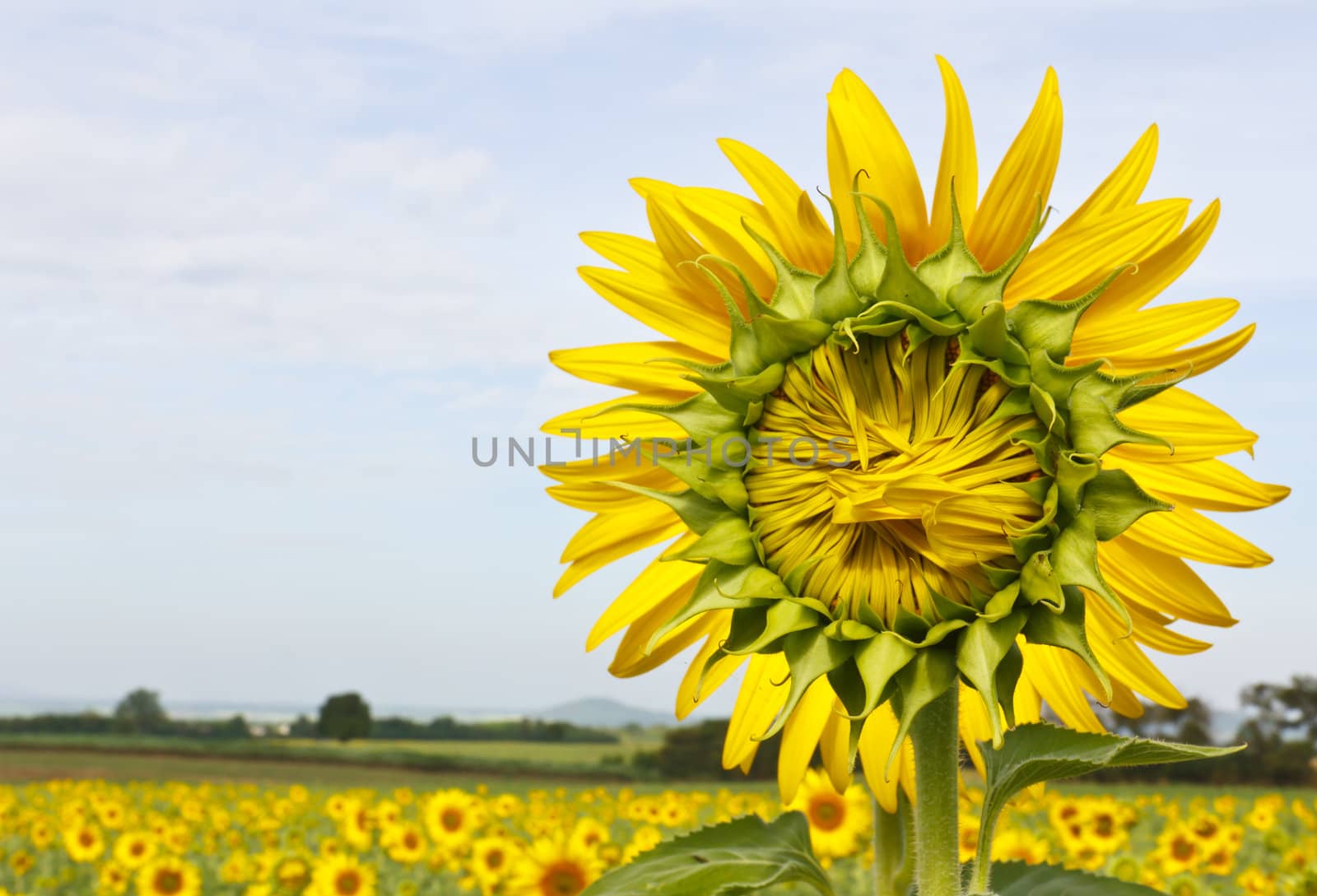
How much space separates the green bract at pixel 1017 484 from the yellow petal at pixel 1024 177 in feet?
0.79

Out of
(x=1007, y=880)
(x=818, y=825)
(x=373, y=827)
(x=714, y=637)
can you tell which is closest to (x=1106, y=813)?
(x=818, y=825)

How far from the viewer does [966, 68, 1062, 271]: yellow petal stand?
170 centimetres

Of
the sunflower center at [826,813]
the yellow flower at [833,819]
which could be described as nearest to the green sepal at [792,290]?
the yellow flower at [833,819]

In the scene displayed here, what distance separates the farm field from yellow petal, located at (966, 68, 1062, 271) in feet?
11.9

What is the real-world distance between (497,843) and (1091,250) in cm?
575

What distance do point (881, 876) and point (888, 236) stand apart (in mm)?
1138

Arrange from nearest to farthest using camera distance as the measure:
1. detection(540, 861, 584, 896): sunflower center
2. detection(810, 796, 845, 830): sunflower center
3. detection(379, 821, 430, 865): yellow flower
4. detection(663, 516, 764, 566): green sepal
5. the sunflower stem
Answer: detection(663, 516, 764, 566): green sepal < the sunflower stem < detection(540, 861, 584, 896): sunflower center < detection(810, 796, 845, 830): sunflower center < detection(379, 821, 430, 865): yellow flower

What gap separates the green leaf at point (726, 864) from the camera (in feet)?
5.77

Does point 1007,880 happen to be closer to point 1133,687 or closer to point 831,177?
point 1133,687

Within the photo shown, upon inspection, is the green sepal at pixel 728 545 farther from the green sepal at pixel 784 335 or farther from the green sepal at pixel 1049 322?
the green sepal at pixel 1049 322

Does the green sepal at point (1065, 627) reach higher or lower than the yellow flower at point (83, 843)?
higher

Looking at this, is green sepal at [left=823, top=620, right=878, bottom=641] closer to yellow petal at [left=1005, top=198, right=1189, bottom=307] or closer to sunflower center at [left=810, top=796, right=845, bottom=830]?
yellow petal at [left=1005, top=198, right=1189, bottom=307]

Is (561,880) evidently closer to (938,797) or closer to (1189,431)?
(938,797)

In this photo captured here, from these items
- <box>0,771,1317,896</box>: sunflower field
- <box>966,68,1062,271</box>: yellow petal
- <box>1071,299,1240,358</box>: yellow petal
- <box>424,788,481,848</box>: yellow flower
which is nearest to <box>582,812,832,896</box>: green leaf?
<box>1071,299,1240,358</box>: yellow petal
